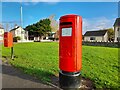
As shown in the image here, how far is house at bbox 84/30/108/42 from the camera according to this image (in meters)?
65.1

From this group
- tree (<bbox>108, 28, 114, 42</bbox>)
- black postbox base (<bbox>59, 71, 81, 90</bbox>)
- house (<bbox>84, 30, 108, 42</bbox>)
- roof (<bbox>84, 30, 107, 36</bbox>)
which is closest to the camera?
black postbox base (<bbox>59, 71, 81, 90</bbox>)

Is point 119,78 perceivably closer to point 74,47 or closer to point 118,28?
point 74,47

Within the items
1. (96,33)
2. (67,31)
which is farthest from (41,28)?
(67,31)

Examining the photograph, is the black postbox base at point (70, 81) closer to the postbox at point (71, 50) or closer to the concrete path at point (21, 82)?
the postbox at point (71, 50)

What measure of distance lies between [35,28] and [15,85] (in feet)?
220

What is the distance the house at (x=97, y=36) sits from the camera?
65125mm

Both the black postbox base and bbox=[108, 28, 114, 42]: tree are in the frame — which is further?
bbox=[108, 28, 114, 42]: tree

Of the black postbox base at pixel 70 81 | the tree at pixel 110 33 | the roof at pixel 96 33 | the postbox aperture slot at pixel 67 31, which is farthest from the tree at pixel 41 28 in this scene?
the black postbox base at pixel 70 81

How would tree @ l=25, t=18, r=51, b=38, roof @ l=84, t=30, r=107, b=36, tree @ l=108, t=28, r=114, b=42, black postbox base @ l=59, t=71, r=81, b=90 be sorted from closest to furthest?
black postbox base @ l=59, t=71, r=81, b=90
tree @ l=108, t=28, r=114, b=42
roof @ l=84, t=30, r=107, b=36
tree @ l=25, t=18, r=51, b=38

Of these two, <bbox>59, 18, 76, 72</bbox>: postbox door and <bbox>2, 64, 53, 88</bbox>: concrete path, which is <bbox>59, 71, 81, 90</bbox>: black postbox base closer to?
<bbox>59, 18, 76, 72</bbox>: postbox door

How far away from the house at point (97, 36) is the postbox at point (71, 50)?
61536 mm

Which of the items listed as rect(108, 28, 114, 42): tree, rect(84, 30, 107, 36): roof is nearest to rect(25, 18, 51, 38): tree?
rect(84, 30, 107, 36): roof

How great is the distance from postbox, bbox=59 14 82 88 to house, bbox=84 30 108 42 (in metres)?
61.5

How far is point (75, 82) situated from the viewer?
5156 millimetres
